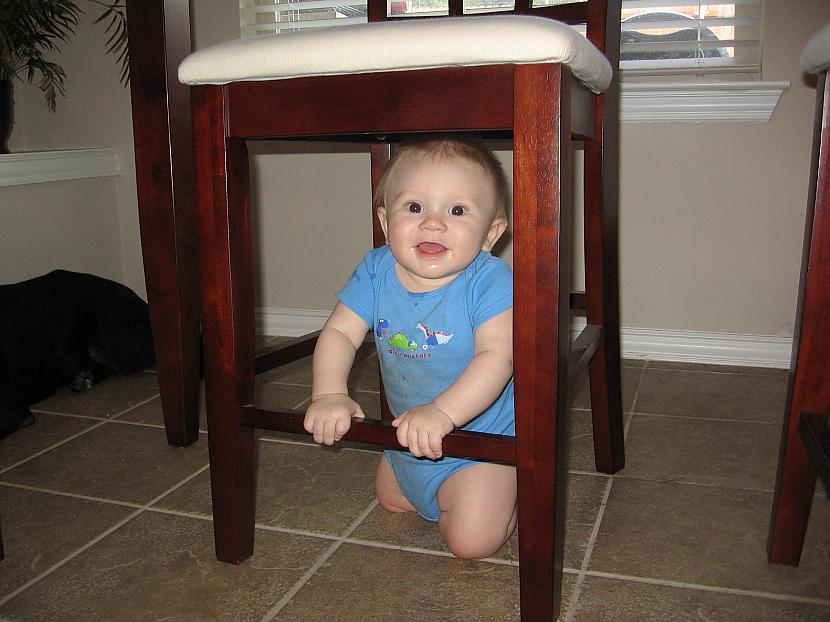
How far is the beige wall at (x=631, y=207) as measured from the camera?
1726mm

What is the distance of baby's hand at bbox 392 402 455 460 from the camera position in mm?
804

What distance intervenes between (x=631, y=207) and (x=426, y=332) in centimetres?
104

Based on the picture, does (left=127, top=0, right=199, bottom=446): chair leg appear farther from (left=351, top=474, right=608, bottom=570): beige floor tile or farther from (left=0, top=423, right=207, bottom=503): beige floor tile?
(left=351, top=474, right=608, bottom=570): beige floor tile

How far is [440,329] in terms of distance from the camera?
947 millimetres

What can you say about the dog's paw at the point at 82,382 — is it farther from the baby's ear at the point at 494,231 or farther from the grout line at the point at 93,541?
the baby's ear at the point at 494,231

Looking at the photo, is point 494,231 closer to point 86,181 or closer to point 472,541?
point 472,541

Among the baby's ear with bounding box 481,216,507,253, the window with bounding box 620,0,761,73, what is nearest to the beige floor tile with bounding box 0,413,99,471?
the baby's ear with bounding box 481,216,507,253

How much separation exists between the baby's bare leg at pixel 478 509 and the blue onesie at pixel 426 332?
0.9 inches

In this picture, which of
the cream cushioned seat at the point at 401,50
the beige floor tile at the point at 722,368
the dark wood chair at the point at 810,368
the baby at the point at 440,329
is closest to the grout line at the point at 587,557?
the baby at the point at 440,329

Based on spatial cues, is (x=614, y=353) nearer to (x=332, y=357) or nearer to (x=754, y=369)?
(x=332, y=357)

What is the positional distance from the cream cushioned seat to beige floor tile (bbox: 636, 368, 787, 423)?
872mm

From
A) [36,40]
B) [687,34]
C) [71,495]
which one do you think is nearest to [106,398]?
[71,495]

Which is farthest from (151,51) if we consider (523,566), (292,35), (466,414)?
(523,566)

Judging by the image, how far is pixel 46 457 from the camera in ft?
4.32
